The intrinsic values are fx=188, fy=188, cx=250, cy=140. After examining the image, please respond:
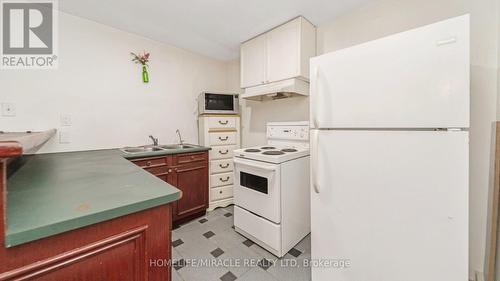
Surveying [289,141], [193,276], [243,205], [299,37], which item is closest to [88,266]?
[193,276]

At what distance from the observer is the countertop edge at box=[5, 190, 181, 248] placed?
47cm

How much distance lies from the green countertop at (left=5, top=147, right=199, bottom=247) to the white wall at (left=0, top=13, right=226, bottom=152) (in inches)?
49.9

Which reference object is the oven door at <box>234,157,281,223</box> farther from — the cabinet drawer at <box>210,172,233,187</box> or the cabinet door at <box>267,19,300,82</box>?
the cabinet door at <box>267,19,300,82</box>

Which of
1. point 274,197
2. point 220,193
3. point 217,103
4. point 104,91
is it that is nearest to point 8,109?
point 104,91

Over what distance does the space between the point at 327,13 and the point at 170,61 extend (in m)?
2.06

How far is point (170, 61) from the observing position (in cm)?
265

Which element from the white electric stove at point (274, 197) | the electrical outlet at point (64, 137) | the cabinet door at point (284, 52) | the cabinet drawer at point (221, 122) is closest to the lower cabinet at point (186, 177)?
the cabinet drawer at point (221, 122)

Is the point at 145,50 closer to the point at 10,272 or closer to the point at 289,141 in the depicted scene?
the point at 289,141

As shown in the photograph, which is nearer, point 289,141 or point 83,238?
point 83,238

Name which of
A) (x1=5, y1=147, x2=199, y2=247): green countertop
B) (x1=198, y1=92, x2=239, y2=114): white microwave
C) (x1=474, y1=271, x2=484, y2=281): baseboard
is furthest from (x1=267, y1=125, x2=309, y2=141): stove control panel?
(x1=5, y1=147, x2=199, y2=247): green countertop

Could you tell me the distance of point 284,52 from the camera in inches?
82.2

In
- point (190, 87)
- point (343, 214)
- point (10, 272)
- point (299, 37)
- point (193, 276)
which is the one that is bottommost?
point (193, 276)

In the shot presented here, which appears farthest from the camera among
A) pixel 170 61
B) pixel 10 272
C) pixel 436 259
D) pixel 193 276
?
pixel 170 61

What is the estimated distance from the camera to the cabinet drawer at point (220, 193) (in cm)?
262
